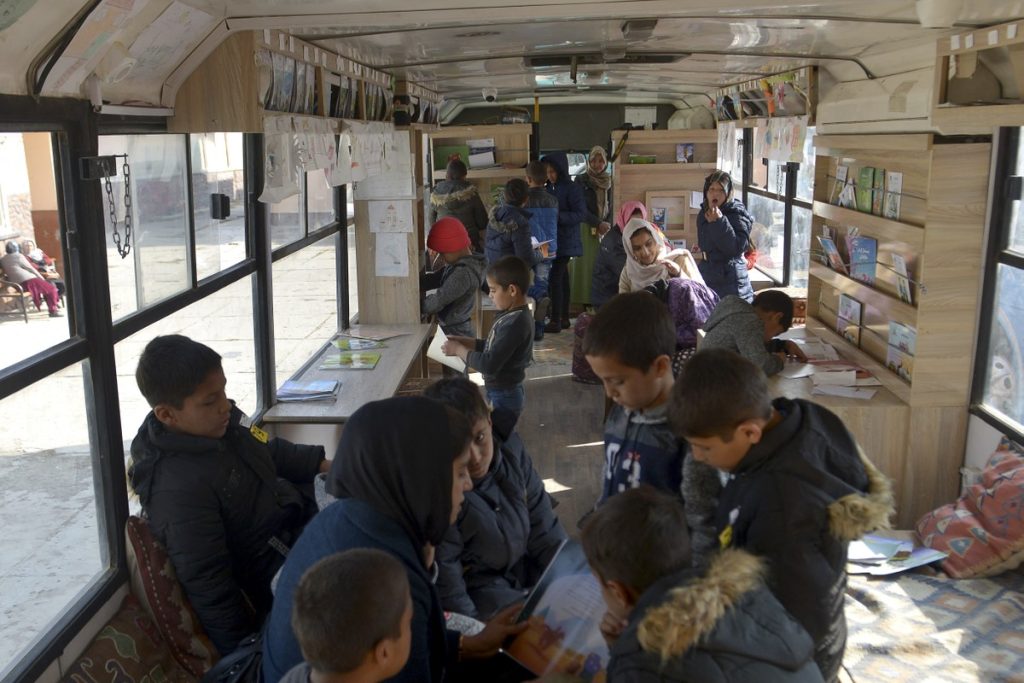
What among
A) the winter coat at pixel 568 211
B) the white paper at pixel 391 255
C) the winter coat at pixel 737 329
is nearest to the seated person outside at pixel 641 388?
the winter coat at pixel 737 329

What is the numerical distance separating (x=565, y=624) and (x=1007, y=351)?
3.23 m

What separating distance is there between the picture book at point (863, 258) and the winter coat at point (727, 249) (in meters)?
1.49

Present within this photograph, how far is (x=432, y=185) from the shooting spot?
10.1 meters

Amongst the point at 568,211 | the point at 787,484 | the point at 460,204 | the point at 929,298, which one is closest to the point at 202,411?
the point at 787,484

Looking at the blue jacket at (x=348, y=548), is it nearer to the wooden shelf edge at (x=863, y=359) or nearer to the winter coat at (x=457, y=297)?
the wooden shelf edge at (x=863, y=359)

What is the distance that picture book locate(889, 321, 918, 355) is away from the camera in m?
4.89

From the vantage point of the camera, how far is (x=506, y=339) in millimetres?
4609

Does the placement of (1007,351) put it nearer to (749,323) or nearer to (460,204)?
(749,323)

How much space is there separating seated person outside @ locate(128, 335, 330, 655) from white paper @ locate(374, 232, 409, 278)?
12.3 ft

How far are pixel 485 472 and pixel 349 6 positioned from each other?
166 centimetres

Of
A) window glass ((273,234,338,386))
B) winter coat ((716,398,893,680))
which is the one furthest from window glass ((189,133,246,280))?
winter coat ((716,398,893,680))

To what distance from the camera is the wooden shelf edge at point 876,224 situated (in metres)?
4.79

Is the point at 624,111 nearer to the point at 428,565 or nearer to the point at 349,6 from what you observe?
the point at 349,6

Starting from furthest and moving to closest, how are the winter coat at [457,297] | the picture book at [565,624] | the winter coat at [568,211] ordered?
the winter coat at [568,211], the winter coat at [457,297], the picture book at [565,624]
